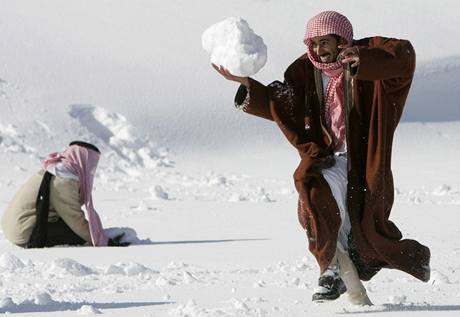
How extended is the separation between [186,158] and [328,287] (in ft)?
57.1

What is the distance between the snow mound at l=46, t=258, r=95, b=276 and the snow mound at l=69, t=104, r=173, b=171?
13729 mm

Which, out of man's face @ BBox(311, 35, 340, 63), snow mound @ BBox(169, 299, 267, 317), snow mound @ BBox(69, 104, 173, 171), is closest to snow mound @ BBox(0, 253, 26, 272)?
snow mound @ BBox(169, 299, 267, 317)

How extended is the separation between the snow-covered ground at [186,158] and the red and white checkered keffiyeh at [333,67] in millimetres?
813

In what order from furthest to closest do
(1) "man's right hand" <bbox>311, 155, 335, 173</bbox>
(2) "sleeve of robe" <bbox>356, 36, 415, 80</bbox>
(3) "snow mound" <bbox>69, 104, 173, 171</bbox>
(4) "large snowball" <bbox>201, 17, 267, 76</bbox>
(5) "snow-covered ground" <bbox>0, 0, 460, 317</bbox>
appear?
(3) "snow mound" <bbox>69, 104, 173, 171</bbox> < (5) "snow-covered ground" <bbox>0, 0, 460, 317</bbox> < (1) "man's right hand" <bbox>311, 155, 335, 173</bbox> < (4) "large snowball" <bbox>201, 17, 267, 76</bbox> < (2) "sleeve of robe" <bbox>356, 36, 415, 80</bbox>

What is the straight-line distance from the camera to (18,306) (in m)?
5.91

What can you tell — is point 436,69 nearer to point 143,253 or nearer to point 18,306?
point 143,253

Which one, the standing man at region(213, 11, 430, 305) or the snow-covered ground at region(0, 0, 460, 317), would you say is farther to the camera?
the snow-covered ground at region(0, 0, 460, 317)

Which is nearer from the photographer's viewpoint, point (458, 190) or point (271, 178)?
point (458, 190)

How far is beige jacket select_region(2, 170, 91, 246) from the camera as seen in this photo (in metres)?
9.40

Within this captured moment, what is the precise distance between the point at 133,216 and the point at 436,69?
18228 millimetres

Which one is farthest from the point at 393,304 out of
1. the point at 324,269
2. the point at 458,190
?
the point at 458,190

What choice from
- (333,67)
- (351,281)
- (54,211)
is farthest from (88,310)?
(54,211)

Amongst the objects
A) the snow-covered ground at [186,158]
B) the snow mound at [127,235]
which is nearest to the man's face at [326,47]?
the snow-covered ground at [186,158]

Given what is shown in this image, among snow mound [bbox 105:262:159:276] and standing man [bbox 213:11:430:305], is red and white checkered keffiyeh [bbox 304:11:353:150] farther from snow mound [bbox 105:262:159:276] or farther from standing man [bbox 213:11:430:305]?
snow mound [bbox 105:262:159:276]
